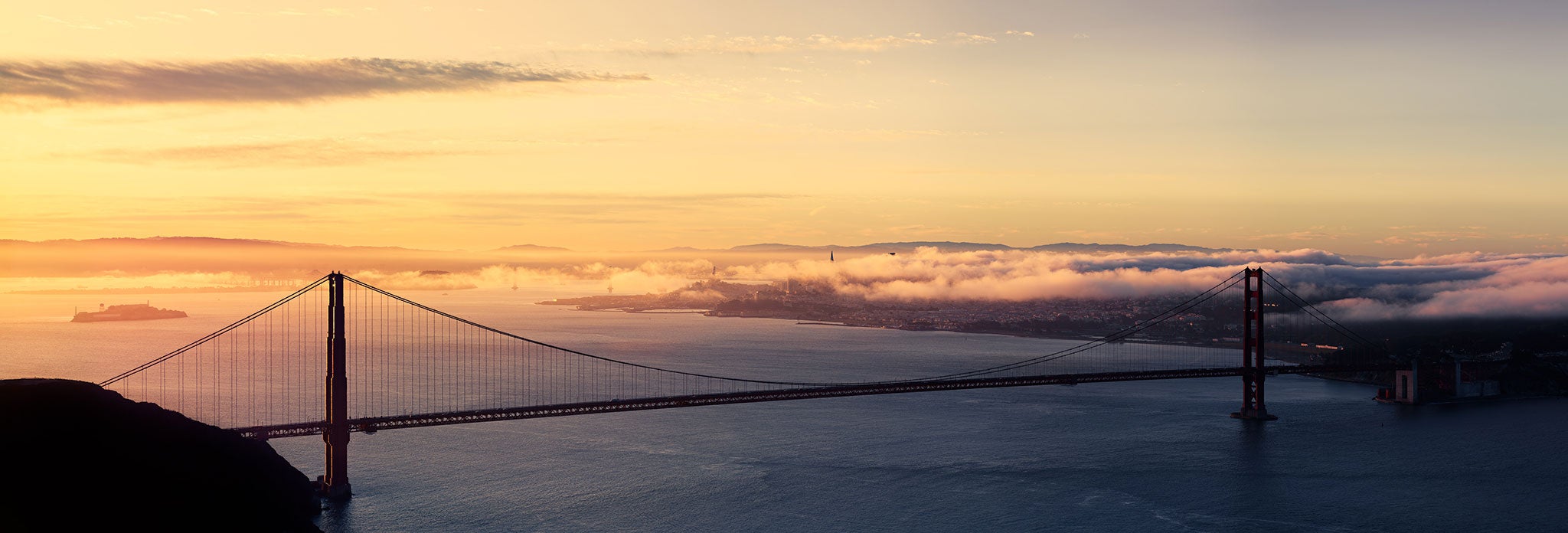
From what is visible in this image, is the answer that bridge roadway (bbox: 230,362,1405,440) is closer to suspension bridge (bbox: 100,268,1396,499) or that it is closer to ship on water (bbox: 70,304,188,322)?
suspension bridge (bbox: 100,268,1396,499)

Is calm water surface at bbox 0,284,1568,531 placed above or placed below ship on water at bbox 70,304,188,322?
below

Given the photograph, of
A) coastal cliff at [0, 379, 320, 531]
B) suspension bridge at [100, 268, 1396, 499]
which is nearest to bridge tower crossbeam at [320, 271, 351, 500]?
suspension bridge at [100, 268, 1396, 499]

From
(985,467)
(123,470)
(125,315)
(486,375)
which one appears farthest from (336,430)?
(125,315)

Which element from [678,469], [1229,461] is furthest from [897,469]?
[1229,461]

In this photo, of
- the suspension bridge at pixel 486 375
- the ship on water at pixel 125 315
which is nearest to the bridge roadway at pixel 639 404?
the suspension bridge at pixel 486 375

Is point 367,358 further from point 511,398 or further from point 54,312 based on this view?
point 54,312

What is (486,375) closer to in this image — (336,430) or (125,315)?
(336,430)

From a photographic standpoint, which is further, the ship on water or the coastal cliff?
the ship on water

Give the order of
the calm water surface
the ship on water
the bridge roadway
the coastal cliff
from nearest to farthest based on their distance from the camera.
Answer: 1. the coastal cliff
2. the calm water surface
3. the bridge roadway
4. the ship on water
